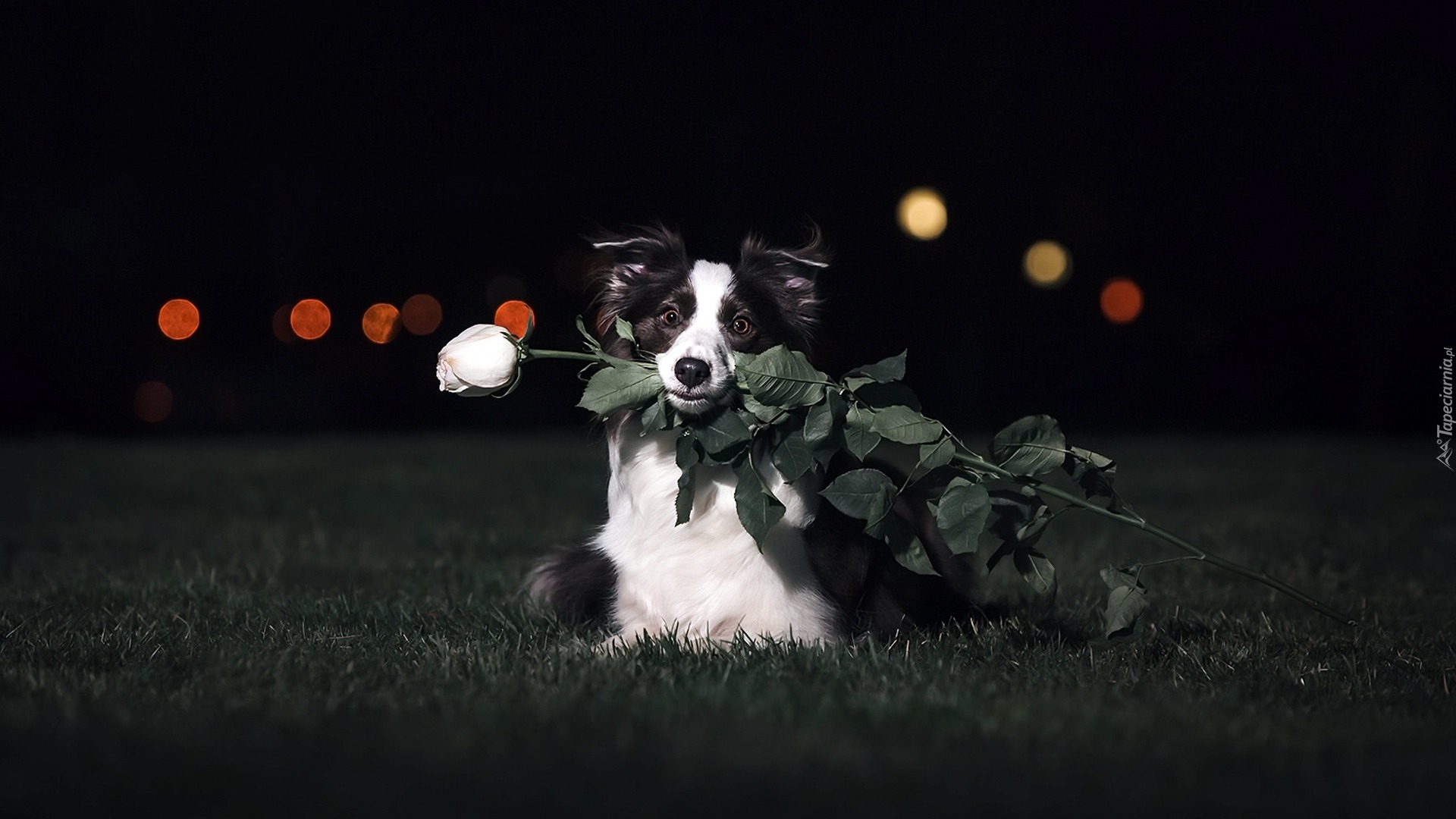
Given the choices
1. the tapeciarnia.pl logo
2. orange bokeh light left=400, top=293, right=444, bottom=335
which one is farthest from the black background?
the tapeciarnia.pl logo

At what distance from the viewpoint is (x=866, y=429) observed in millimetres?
3965

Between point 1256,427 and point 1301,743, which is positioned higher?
point 1301,743

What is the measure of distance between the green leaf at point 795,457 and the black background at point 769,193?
15198 millimetres

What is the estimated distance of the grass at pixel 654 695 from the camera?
8.81ft

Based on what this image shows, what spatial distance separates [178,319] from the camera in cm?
2295

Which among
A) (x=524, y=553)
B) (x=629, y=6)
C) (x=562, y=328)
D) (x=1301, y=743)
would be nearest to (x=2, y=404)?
(x=562, y=328)

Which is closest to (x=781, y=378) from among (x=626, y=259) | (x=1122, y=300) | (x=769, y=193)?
(x=626, y=259)

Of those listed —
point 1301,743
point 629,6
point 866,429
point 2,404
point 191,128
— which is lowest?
point 2,404

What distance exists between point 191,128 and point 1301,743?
69.2 feet

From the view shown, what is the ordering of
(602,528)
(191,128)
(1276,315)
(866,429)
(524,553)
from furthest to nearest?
(1276,315) → (191,128) → (524,553) → (602,528) → (866,429)

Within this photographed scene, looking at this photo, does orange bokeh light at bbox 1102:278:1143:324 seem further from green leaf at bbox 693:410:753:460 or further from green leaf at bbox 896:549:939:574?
green leaf at bbox 693:410:753:460

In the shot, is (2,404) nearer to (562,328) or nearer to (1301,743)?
(562,328)

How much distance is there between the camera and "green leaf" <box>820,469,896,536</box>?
13.1 ft

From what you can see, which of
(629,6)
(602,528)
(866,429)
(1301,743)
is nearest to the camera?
(1301,743)
